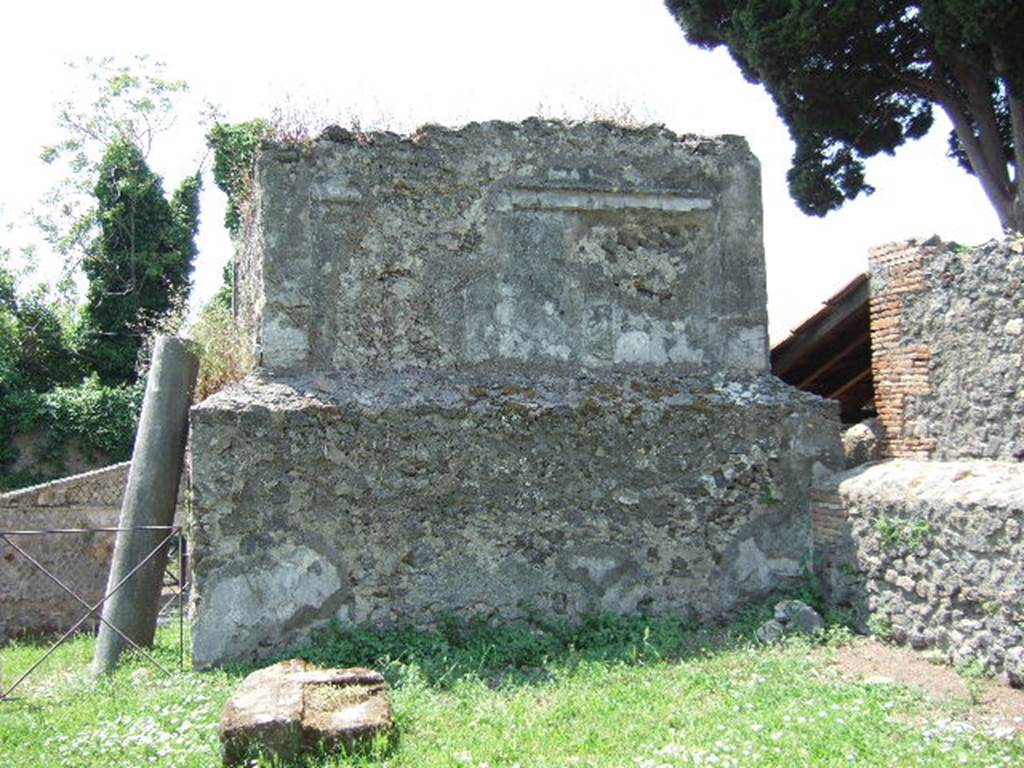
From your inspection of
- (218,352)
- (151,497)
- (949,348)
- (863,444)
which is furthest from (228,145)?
(949,348)

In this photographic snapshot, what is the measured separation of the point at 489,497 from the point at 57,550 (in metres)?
6.80

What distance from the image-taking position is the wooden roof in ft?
28.2

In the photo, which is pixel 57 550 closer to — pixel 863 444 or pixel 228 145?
pixel 863 444

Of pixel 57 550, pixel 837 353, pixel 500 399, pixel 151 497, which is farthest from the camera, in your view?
pixel 57 550

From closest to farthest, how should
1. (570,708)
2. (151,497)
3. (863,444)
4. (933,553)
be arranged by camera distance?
1. (570,708)
2. (933,553)
3. (863,444)
4. (151,497)

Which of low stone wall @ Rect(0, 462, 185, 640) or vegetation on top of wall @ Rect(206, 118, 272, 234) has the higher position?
vegetation on top of wall @ Rect(206, 118, 272, 234)

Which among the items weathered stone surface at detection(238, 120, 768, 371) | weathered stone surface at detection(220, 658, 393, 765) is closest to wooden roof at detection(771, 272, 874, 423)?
weathered stone surface at detection(238, 120, 768, 371)

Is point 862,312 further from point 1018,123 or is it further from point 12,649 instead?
point 12,649

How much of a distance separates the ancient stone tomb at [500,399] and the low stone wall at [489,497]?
16 mm

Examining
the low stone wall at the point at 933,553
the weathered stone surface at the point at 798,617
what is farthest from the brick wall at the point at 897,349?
the weathered stone surface at the point at 798,617

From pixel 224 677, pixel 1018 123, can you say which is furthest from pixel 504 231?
pixel 1018 123

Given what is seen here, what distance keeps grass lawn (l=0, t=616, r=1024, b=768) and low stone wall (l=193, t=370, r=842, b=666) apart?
12.3 inches

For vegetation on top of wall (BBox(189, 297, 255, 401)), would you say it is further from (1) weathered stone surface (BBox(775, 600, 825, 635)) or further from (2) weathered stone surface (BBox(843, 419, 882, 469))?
(2) weathered stone surface (BBox(843, 419, 882, 469))

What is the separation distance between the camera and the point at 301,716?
530cm
